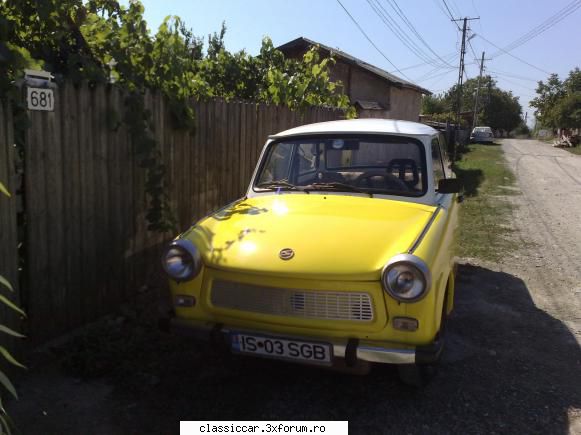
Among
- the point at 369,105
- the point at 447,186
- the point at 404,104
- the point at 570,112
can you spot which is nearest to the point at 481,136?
the point at 570,112

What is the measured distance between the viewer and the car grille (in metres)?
2.91

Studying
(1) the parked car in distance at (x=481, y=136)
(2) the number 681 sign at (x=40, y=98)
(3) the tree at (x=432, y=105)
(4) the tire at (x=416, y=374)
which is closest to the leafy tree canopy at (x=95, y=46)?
(2) the number 681 sign at (x=40, y=98)

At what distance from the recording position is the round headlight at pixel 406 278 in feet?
9.20

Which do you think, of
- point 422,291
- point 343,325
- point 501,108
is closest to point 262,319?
point 343,325

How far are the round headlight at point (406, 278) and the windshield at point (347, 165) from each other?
4.18 feet

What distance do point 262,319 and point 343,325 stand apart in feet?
1.57

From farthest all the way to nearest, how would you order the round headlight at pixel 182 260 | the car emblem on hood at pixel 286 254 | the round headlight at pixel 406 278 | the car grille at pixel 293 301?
the round headlight at pixel 182 260
the car emblem on hood at pixel 286 254
the car grille at pixel 293 301
the round headlight at pixel 406 278

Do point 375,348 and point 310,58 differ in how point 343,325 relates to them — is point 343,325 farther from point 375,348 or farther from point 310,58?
point 310,58

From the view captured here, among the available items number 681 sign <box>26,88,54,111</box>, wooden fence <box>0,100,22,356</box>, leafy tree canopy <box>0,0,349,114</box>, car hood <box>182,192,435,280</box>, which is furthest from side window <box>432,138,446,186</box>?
wooden fence <box>0,100,22,356</box>

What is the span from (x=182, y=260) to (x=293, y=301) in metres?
0.76

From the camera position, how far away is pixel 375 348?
2.85 m

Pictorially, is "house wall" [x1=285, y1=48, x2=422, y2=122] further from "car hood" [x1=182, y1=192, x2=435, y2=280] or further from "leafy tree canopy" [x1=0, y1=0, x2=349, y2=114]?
"car hood" [x1=182, y1=192, x2=435, y2=280]
